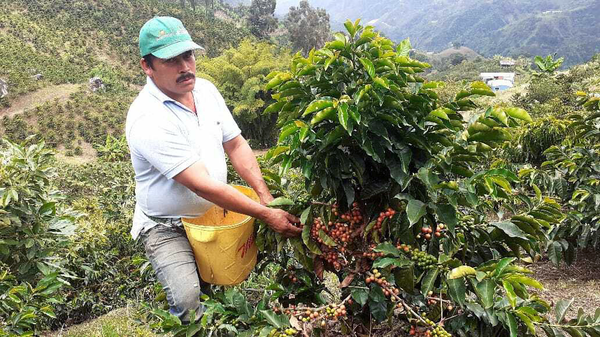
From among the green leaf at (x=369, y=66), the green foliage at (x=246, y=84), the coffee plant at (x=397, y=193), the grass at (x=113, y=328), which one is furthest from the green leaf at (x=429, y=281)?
the green foliage at (x=246, y=84)

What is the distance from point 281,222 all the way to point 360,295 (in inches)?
17.2

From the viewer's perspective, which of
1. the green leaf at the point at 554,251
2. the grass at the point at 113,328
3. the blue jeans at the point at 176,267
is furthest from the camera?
the grass at the point at 113,328

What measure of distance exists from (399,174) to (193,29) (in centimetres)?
3596

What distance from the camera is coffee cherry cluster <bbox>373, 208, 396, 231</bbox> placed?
1.70 m

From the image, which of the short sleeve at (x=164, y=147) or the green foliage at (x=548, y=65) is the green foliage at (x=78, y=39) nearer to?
the green foliage at (x=548, y=65)

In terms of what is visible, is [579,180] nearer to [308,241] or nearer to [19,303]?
[308,241]

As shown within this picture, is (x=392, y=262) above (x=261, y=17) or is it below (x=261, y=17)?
above

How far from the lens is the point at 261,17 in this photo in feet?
133

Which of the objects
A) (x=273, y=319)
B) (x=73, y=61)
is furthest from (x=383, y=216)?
(x=73, y=61)

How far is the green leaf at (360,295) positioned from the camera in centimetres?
173

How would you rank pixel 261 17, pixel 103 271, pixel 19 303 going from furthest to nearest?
pixel 261 17 < pixel 103 271 < pixel 19 303

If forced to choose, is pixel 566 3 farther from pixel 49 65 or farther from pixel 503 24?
pixel 49 65

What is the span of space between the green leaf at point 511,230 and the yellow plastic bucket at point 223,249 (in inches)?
41.1

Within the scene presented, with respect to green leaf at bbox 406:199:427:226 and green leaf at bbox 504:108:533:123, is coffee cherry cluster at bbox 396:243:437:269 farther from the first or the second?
green leaf at bbox 504:108:533:123
